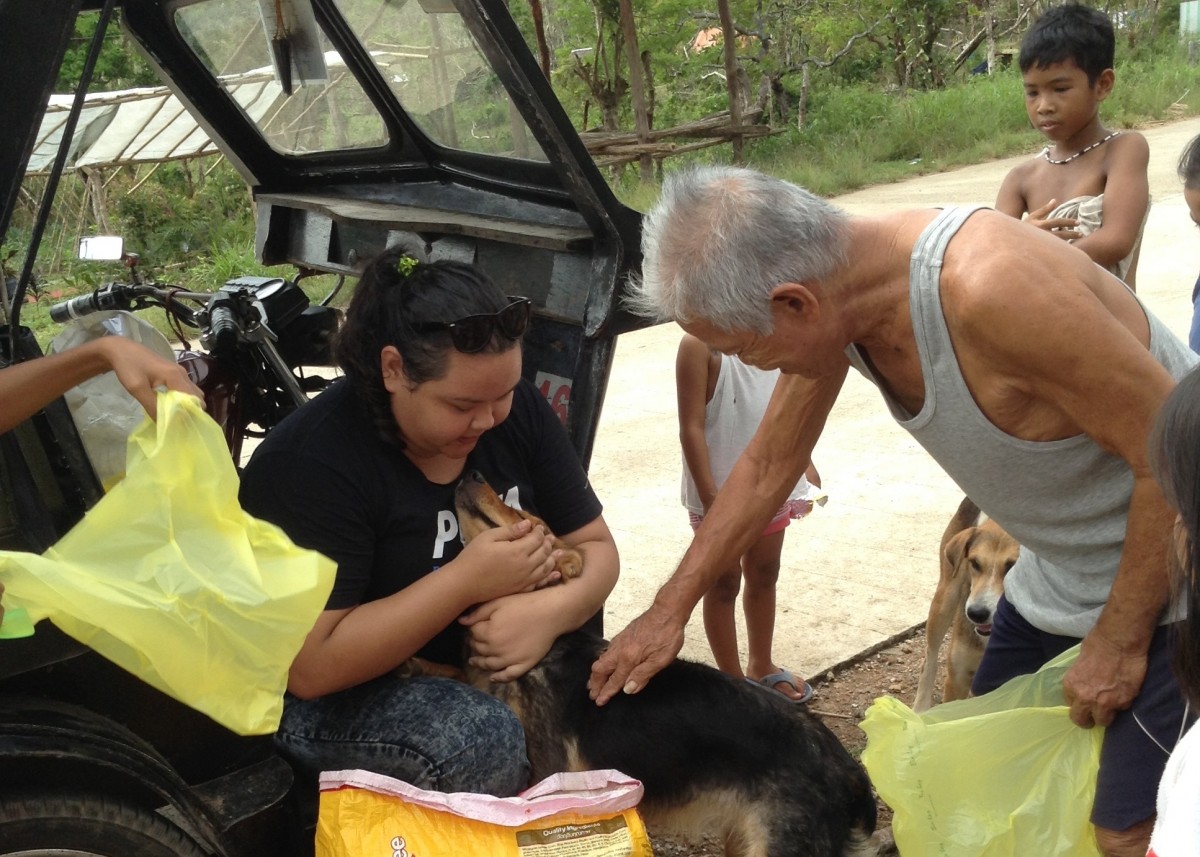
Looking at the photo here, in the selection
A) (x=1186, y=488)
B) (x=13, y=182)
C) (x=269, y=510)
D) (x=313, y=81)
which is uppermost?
(x=313, y=81)

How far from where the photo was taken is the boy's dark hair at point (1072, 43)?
3643mm

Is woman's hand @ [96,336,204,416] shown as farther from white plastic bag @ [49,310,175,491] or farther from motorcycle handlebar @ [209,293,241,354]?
motorcycle handlebar @ [209,293,241,354]

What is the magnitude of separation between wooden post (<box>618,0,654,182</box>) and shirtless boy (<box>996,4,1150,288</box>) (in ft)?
28.8

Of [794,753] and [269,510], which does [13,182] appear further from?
[794,753]

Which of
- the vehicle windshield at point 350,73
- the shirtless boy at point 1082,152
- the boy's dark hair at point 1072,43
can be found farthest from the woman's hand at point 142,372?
the boy's dark hair at point 1072,43

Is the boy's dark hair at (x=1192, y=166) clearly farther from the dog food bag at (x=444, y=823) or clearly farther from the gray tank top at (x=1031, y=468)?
the dog food bag at (x=444, y=823)

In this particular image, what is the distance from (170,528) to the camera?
73.5 inches

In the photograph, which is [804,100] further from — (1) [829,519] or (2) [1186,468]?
(2) [1186,468]

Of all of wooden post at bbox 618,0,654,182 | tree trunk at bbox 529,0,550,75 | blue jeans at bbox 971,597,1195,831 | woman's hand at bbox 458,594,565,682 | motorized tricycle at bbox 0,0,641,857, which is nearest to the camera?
motorized tricycle at bbox 0,0,641,857

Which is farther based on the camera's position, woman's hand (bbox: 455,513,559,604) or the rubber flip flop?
the rubber flip flop

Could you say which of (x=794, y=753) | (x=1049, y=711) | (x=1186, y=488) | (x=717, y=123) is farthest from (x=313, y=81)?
(x=717, y=123)

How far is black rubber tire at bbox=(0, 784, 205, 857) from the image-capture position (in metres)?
1.85

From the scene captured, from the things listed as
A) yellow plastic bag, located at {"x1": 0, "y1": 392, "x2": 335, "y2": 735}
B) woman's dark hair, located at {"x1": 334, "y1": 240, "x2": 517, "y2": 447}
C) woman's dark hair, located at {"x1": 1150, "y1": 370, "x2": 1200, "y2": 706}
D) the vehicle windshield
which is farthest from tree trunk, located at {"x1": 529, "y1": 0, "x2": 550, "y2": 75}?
woman's dark hair, located at {"x1": 1150, "y1": 370, "x2": 1200, "y2": 706}

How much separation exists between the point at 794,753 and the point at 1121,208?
83.1 inches
